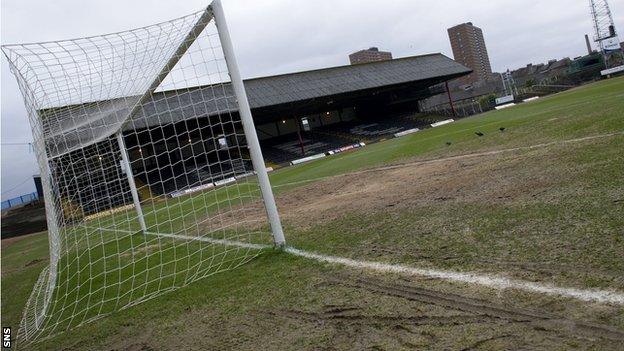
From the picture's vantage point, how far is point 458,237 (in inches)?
153

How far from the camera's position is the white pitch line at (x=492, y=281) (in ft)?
7.53

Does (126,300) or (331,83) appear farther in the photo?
(331,83)

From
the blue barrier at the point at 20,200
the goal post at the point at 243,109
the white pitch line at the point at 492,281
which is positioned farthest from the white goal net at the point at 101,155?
the blue barrier at the point at 20,200

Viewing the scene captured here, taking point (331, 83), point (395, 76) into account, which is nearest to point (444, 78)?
point (395, 76)

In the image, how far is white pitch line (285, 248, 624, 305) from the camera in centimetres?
229

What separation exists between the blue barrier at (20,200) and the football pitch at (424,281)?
3971 centimetres

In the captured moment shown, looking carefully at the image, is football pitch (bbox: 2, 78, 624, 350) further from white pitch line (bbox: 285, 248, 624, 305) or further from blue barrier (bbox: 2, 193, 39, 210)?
blue barrier (bbox: 2, 193, 39, 210)

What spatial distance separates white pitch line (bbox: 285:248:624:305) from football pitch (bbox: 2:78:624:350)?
5 cm

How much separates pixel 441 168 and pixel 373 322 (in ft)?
22.0

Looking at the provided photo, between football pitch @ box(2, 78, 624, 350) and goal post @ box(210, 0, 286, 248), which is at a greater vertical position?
goal post @ box(210, 0, 286, 248)

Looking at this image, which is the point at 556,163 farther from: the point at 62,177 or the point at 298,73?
the point at 298,73

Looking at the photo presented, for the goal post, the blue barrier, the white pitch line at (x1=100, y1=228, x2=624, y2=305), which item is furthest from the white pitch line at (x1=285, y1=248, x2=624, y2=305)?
the blue barrier

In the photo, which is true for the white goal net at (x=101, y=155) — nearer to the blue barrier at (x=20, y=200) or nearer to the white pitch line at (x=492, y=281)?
the white pitch line at (x=492, y=281)

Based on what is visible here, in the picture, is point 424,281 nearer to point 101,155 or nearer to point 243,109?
point 243,109
